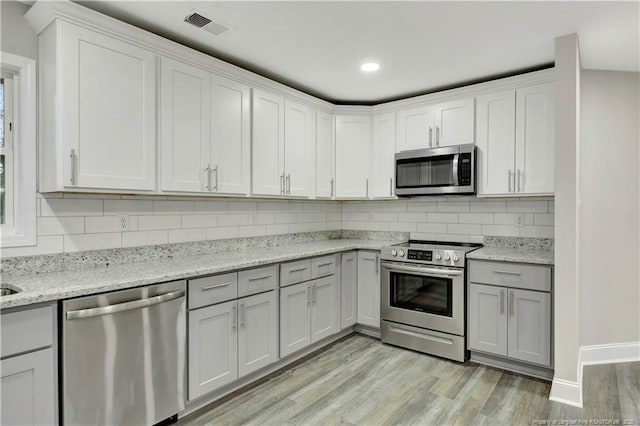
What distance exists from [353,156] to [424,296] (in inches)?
65.0

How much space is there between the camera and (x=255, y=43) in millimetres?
2629

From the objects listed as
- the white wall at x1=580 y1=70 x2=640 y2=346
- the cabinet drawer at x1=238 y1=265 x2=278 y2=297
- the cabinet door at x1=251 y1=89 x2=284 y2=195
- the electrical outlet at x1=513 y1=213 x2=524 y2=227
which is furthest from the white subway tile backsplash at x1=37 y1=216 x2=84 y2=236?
the white wall at x1=580 y1=70 x2=640 y2=346

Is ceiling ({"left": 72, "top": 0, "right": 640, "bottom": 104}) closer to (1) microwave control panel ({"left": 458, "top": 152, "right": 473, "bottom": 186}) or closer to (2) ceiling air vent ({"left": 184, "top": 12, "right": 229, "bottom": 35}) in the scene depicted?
(2) ceiling air vent ({"left": 184, "top": 12, "right": 229, "bottom": 35})

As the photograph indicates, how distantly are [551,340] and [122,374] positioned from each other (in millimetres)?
2914

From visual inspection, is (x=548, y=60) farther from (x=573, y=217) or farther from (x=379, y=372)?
(x=379, y=372)

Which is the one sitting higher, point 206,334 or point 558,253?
point 558,253

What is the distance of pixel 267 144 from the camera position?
3.21 metres

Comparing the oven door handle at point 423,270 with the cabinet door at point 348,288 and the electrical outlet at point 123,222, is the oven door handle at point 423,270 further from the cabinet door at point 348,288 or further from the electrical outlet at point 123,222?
the electrical outlet at point 123,222

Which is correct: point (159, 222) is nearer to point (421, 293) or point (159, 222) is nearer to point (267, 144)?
point (267, 144)

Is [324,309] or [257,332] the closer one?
[257,332]

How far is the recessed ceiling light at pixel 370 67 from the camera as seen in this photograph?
2.99 meters

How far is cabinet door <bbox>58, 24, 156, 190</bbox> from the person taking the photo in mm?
2043

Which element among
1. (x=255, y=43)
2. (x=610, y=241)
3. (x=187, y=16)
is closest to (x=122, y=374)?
(x=187, y=16)

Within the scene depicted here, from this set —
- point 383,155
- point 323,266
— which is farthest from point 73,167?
point 383,155
